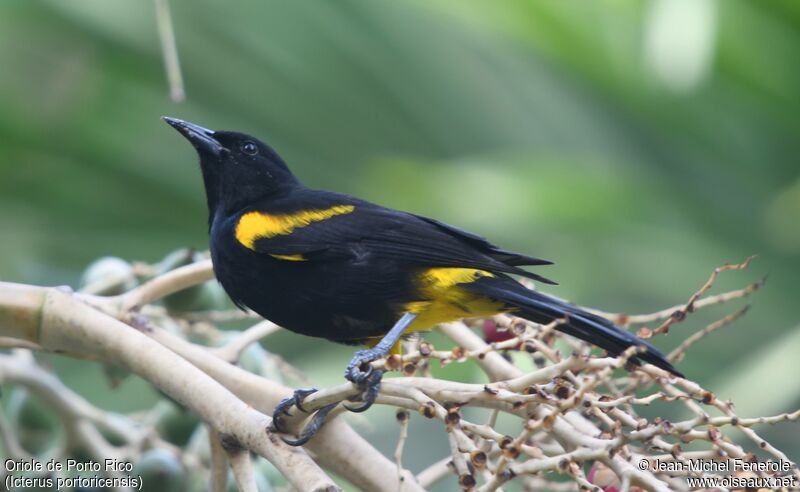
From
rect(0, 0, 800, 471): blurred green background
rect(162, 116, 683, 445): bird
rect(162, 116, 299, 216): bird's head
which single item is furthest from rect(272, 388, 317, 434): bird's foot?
rect(0, 0, 800, 471): blurred green background

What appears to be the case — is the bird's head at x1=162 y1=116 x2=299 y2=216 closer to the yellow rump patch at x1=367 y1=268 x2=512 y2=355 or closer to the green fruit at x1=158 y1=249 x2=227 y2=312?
the green fruit at x1=158 y1=249 x2=227 y2=312

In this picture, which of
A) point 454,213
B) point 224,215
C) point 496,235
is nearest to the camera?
point 224,215

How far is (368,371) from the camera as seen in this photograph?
166cm

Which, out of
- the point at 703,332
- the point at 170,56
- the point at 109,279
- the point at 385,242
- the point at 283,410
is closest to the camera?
the point at 283,410

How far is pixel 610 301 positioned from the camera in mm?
5043

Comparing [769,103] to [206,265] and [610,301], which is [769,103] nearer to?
[610,301]

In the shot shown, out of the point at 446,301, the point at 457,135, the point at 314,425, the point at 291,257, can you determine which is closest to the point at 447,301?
the point at 446,301

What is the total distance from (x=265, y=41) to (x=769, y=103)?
7.72 feet

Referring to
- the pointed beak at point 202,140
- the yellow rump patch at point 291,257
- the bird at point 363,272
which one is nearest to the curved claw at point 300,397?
the bird at point 363,272

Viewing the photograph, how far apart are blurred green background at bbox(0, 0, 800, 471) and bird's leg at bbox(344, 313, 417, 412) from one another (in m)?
1.77

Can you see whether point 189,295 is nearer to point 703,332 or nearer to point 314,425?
point 314,425

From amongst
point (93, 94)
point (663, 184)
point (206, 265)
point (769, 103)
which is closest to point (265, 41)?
point (93, 94)

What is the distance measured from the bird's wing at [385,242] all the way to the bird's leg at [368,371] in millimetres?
176

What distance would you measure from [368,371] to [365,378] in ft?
0.10
